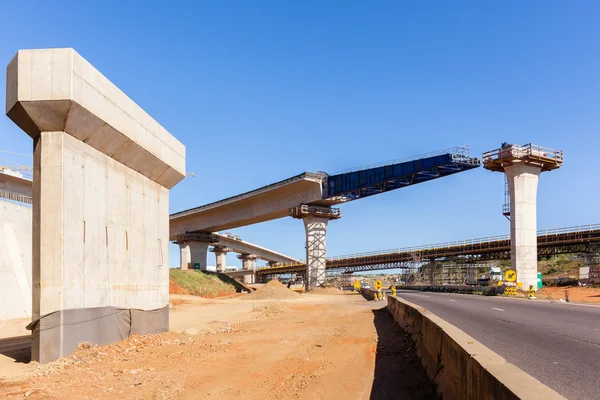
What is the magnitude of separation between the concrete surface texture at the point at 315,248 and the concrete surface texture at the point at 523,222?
24830 mm

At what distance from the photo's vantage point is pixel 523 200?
4419cm

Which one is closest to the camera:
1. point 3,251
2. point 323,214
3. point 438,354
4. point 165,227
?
point 438,354

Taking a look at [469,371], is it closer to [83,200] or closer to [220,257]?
[83,200]

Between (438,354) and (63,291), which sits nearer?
(438,354)

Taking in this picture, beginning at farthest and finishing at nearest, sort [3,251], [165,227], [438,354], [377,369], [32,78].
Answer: [3,251]
[165,227]
[32,78]
[377,369]
[438,354]

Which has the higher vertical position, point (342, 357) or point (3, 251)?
point (3, 251)

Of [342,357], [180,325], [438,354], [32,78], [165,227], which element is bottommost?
[180,325]

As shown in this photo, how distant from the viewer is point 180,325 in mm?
24656

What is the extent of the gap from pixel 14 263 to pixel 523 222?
3773 centimetres

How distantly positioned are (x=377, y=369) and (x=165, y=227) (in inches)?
411

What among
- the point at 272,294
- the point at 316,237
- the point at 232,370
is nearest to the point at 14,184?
the point at 272,294

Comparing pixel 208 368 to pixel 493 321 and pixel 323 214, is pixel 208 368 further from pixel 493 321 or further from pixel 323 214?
pixel 323 214

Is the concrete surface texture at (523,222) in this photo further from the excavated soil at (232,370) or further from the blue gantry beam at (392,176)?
the excavated soil at (232,370)

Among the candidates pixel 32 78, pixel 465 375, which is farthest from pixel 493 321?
pixel 32 78
